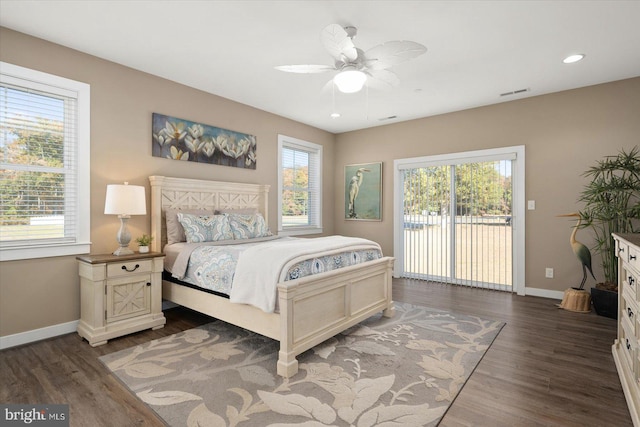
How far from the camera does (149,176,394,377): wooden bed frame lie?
2309 mm

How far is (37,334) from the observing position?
2.87 meters

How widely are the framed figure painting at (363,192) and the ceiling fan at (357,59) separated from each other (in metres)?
3.00

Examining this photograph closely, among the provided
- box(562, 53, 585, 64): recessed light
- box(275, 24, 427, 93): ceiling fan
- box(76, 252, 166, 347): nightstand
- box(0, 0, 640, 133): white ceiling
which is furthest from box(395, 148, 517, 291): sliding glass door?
box(76, 252, 166, 347): nightstand

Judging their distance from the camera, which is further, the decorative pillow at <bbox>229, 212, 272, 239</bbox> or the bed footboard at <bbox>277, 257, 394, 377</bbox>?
the decorative pillow at <bbox>229, 212, 272, 239</bbox>

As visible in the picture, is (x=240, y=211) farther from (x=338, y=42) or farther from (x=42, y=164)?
(x=338, y=42)

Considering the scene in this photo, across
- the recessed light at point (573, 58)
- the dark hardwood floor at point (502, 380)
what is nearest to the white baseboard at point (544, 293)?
the dark hardwood floor at point (502, 380)

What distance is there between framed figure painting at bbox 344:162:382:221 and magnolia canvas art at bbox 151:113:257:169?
2.11 m

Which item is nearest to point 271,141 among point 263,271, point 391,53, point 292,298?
point 391,53

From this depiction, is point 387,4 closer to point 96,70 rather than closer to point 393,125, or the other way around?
point 96,70

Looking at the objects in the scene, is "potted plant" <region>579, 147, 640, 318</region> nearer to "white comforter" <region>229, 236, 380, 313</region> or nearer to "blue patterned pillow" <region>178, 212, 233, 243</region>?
"white comforter" <region>229, 236, 380, 313</region>

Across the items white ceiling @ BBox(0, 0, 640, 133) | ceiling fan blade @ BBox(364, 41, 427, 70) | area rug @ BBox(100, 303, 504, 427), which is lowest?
area rug @ BBox(100, 303, 504, 427)

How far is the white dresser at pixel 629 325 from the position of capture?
71.4 inches

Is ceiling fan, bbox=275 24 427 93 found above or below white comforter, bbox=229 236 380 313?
above

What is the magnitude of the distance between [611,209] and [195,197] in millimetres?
4815
